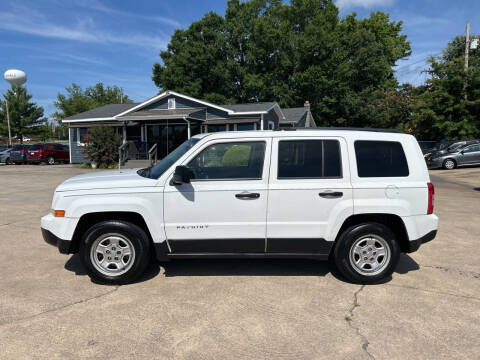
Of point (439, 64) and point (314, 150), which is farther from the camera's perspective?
point (439, 64)

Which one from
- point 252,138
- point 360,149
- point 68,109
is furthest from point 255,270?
point 68,109

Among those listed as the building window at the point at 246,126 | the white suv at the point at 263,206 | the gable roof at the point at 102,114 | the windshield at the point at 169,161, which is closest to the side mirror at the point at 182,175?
the white suv at the point at 263,206

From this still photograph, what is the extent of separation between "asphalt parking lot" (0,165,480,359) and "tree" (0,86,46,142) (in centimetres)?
5215

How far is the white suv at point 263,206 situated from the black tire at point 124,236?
12mm

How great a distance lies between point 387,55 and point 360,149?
55.6m

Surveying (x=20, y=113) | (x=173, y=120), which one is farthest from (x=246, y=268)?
(x=20, y=113)

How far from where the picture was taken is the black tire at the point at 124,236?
4.01 meters

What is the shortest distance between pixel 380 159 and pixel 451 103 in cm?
2733

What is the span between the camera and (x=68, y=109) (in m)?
61.7

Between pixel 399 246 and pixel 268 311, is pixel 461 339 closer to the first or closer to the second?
pixel 399 246

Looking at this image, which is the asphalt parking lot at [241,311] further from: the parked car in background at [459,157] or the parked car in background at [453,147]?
the parked car in background at [453,147]

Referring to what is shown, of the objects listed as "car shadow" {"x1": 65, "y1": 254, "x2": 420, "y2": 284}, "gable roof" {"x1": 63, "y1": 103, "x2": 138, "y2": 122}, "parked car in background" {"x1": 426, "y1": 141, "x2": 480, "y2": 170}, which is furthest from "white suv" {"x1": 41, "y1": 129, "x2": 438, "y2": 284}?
"gable roof" {"x1": 63, "y1": 103, "x2": 138, "y2": 122}

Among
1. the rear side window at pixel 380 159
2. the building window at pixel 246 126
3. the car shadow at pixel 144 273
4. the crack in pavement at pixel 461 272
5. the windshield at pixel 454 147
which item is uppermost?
the building window at pixel 246 126

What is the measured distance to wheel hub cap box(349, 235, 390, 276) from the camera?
4133 millimetres
